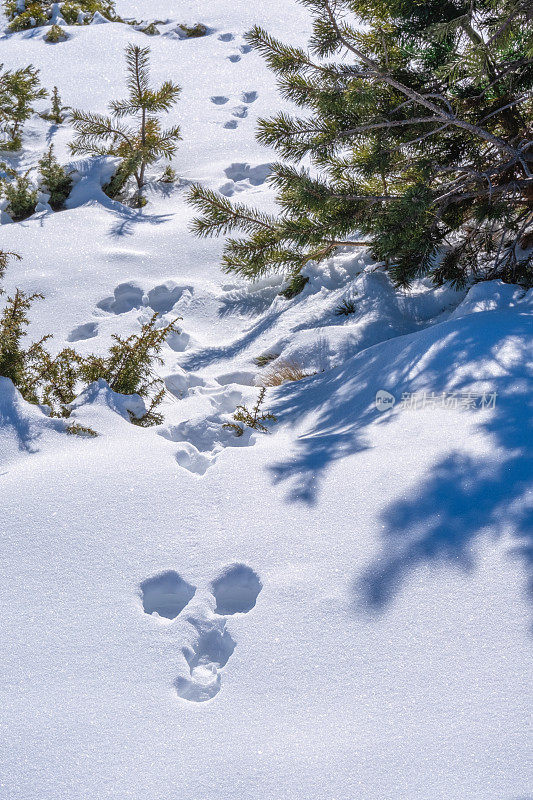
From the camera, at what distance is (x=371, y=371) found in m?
3.59

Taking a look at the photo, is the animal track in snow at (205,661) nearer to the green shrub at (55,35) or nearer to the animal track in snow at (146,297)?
the animal track in snow at (146,297)

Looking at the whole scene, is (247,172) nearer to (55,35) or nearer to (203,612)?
(55,35)

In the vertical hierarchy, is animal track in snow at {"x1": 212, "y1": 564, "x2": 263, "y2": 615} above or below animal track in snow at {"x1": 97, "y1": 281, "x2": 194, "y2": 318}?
above

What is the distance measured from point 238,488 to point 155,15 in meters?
13.2

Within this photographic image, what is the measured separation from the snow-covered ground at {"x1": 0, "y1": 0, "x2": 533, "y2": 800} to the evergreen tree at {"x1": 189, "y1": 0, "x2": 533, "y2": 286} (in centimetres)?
65

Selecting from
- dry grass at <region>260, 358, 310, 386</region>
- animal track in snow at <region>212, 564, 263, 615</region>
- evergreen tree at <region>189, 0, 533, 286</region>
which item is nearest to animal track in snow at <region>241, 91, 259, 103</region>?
evergreen tree at <region>189, 0, 533, 286</region>

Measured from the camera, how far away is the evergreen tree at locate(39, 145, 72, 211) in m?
6.90

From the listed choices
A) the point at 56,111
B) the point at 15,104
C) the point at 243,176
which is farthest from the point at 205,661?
the point at 56,111

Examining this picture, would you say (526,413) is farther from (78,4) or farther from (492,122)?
(78,4)

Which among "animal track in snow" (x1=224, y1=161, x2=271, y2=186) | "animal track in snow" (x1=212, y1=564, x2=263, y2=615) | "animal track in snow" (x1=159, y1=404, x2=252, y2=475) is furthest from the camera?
"animal track in snow" (x1=224, y1=161, x2=271, y2=186)

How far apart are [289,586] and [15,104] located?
860 cm

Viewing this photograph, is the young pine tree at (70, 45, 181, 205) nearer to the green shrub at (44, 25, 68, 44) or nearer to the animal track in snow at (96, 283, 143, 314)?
the animal track in snow at (96, 283, 143, 314)

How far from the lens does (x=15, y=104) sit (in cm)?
818

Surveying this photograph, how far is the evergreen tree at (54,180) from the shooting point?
690 centimetres
